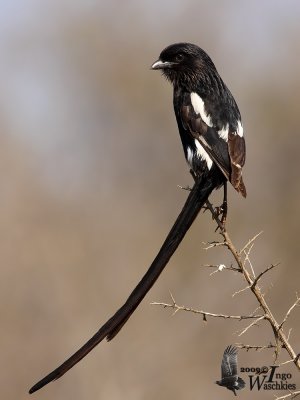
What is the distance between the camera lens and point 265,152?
9.74 meters

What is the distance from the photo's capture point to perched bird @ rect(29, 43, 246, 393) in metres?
4.13

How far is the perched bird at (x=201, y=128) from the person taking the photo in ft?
13.5

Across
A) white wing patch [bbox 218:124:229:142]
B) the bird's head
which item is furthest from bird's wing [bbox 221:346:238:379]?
the bird's head

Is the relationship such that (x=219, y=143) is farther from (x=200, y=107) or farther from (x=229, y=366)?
(x=229, y=366)

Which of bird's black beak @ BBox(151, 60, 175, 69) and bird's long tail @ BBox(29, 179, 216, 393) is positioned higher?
bird's black beak @ BBox(151, 60, 175, 69)

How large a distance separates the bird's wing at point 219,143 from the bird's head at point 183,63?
23 cm

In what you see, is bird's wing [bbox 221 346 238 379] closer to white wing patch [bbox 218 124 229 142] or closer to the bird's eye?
white wing patch [bbox 218 124 229 142]

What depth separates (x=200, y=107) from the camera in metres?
4.49

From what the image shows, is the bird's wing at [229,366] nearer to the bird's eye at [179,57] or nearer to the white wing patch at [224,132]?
the white wing patch at [224,132]

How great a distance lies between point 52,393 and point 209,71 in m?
3.33

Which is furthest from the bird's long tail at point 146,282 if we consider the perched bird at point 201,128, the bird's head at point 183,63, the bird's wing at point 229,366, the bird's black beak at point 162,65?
the bird's black beak at point 162,65

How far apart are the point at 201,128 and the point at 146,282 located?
975 millimetres

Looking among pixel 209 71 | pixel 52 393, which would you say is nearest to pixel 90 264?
pixel 52 393

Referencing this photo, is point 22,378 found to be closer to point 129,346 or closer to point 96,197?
point 129,346
